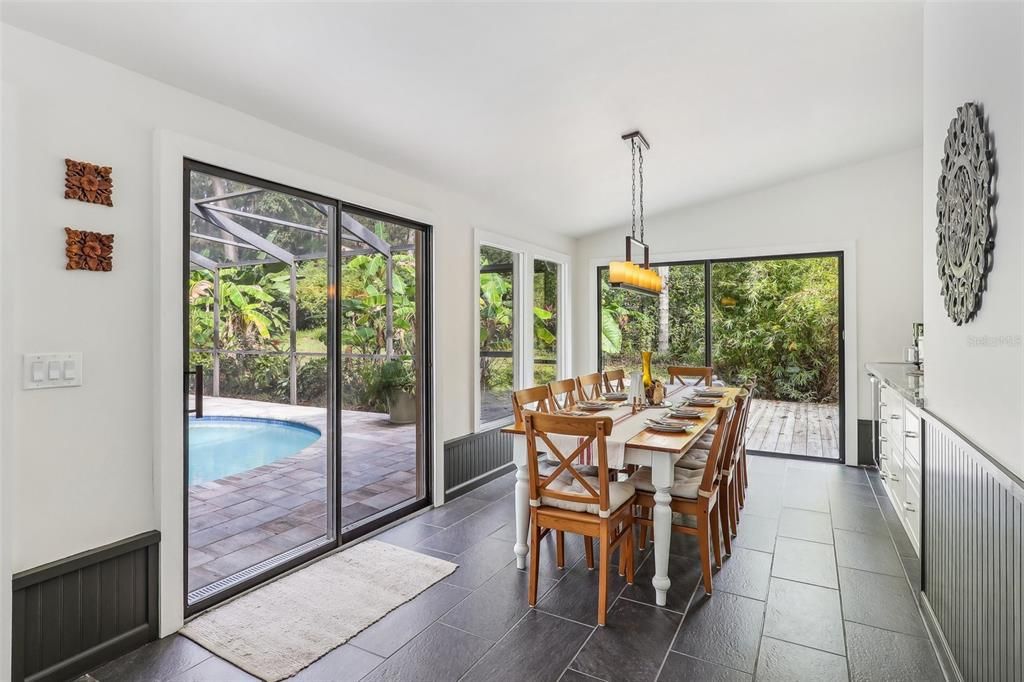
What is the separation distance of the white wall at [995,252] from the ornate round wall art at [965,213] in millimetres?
41

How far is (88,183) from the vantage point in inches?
83.5

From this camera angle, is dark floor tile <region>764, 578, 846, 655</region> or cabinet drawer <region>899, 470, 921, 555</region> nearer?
dark floor tile <region>764, 578, 846, 655</region>

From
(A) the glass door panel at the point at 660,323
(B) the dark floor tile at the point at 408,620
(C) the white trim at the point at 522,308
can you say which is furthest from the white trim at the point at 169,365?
(A) the glass door panel at the point at 660,323

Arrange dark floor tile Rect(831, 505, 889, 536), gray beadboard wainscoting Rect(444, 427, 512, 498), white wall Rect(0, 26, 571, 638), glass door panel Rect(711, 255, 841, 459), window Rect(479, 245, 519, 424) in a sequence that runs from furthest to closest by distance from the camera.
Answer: glass door panel Rect(711, 255, 841, 459) < window Rect(479, 245, 519, 424) < gray beadboard wainscoting Rect(444, 427, 512, 498) < dark floor tile Rect(831, 505, 889, 536) < white wall Rect(0, 26, 571, 638)

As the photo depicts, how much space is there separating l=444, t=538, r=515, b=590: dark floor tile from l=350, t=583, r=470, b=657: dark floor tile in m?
0.09

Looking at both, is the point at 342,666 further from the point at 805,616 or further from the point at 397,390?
the point at 805,616

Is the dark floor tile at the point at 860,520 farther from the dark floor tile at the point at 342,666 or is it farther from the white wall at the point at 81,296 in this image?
the white wall at the point at 81,296

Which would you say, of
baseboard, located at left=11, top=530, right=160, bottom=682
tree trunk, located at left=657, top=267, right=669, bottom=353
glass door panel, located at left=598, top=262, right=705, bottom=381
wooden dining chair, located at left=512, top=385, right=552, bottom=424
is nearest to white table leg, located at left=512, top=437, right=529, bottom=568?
wooden dining chair, located at left=512, top=385, right=552, bottom=424

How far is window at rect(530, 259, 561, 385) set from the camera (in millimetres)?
5891

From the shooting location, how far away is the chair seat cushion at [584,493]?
2.56m

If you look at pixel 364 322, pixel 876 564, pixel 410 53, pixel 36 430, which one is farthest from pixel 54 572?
pixel 876 564

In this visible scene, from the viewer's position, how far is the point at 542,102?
122 inches

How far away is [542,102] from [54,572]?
315cm

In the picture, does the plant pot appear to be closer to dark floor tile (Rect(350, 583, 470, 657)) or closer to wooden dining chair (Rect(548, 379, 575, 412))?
wooden dining chair (Rect(548, 379, 575, 412))
